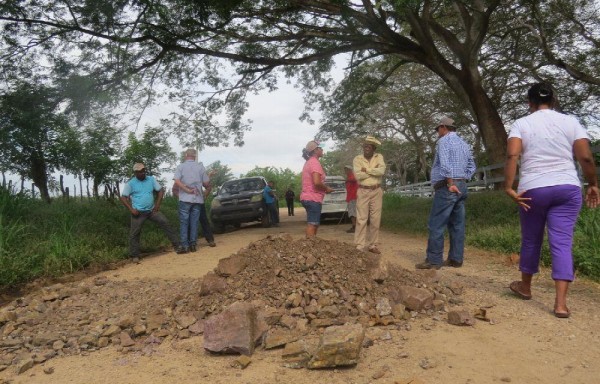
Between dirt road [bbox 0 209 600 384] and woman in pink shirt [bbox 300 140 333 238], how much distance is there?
2.70 meters

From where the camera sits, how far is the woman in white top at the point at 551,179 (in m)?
3.92

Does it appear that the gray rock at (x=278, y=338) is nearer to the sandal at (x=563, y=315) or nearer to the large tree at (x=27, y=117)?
the sandal at (x=563, y=315)

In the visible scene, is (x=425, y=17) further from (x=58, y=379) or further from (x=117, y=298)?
(x=58, y=379)

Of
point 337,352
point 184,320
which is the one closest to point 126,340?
point 184,320

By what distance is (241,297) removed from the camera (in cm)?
441

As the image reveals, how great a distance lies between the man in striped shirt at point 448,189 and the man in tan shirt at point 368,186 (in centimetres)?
85

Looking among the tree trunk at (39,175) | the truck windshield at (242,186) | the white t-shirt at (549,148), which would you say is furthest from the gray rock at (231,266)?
the tree trunk at (39,175)

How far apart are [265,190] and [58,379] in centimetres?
968

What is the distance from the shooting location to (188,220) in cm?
833

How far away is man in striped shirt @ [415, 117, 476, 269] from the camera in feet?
18.9

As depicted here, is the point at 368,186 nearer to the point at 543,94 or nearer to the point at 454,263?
the point at 454,263

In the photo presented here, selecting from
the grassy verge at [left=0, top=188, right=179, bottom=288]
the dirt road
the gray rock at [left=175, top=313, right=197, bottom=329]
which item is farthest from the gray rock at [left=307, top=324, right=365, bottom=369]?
the grassy verge at [left=0, top=188, right=179, bottom=288]

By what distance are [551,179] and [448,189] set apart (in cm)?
185

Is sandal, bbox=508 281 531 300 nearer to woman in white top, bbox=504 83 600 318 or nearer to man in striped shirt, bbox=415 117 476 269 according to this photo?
woman in white top, bbox=504 83 600 318
